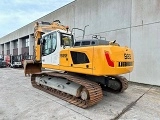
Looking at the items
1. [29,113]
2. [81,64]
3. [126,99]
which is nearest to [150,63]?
[126,99]

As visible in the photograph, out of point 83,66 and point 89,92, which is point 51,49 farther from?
point 89,92

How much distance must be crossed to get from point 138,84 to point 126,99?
11.5 ft

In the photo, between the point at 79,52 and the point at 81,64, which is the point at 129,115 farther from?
the point at 79,52

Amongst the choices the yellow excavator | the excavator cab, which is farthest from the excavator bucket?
the excavator cab

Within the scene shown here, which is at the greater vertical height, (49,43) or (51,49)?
(49,43)

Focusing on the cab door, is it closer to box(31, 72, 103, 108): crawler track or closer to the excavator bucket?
box(31, 72, 103, 108): crawler track

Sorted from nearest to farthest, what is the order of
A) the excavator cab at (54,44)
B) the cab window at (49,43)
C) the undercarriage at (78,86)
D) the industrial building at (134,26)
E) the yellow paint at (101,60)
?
the yellow paint at (101,60) < the undercarriage at (78,86) < the excavator cab at (54,44) < the cab window at (49,43) < the industrial building at (134,26)

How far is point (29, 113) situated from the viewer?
462cm

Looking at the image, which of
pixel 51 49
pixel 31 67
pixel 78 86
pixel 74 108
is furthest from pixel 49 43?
pixel 31 67

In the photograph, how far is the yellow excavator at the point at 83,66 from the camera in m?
4.62

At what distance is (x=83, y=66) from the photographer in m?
5.04

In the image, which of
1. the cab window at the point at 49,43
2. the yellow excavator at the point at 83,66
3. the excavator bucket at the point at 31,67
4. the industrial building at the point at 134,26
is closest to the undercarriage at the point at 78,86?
the yellow excavator at the point at 83,66

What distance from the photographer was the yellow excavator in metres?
4.62

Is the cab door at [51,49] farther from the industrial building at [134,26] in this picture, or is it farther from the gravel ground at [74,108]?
the industrial building at [134,26]
